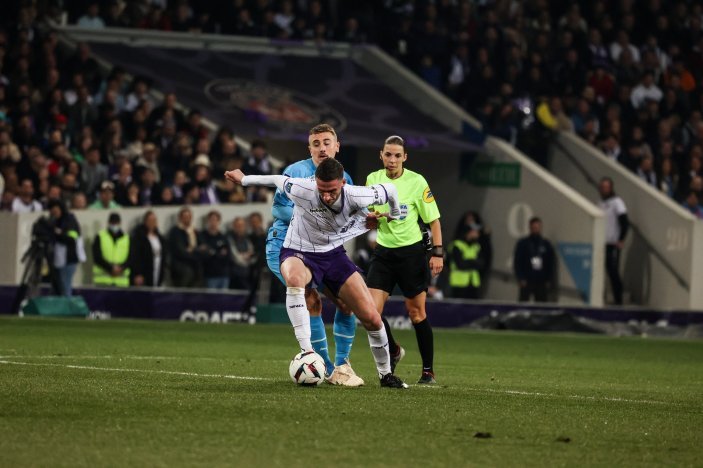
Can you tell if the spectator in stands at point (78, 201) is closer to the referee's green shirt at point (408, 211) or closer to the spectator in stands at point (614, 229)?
the spectator in stands at point (614, 229)

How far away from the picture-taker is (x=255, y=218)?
24.8m

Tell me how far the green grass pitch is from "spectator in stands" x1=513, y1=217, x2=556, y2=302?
394 inches

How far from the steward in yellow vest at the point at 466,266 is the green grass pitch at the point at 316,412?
9830 mm

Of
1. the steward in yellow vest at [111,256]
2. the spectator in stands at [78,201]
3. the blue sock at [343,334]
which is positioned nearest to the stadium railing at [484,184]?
the spectator in stands at [78,201]

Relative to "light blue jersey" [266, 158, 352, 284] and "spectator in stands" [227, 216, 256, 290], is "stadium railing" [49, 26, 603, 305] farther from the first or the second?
"light blue jersey" [266, 158, 352, 284]

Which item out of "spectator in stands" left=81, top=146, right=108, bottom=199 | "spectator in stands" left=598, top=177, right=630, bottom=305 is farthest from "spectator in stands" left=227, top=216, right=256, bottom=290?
"spectator in stands" left=598, top=177, right=630, bottom=305

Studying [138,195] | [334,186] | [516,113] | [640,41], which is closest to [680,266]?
[516,113]

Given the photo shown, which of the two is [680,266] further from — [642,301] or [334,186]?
[334,186]

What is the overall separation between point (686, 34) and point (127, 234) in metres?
14.8

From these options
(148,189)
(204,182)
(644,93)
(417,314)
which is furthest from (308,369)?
(644,93)

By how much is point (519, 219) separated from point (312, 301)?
56.2 feet

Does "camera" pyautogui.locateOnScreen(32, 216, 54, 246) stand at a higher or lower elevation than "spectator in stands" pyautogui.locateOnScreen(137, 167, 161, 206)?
lower

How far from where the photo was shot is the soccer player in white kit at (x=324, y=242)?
11.2 m

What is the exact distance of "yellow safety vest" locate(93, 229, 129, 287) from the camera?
76.4 ft
